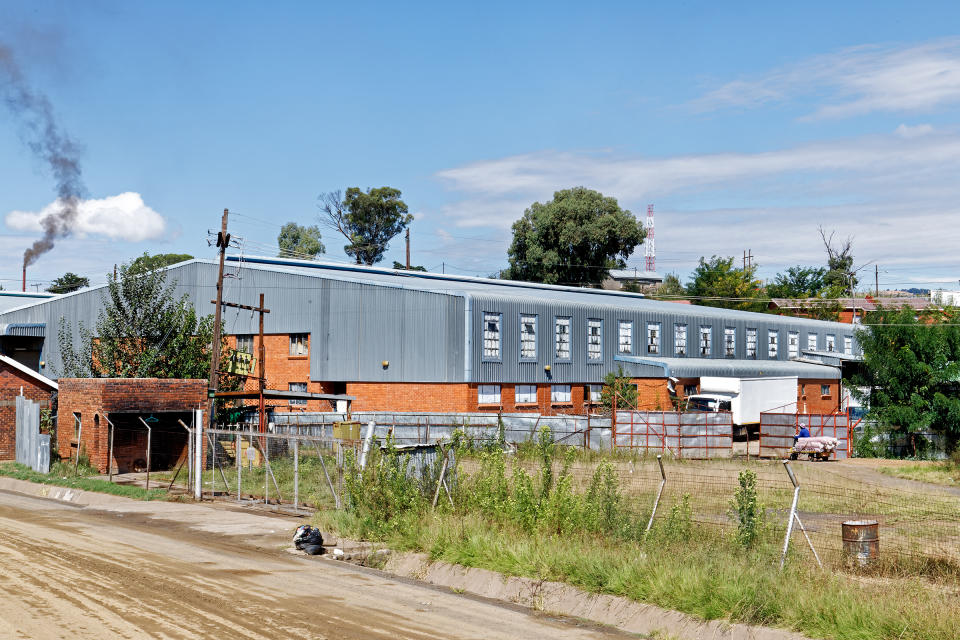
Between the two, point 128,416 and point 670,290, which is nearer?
point 128,416

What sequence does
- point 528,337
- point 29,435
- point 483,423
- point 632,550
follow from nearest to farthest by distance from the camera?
point 632,550 < point 29,435 < point 483,423 < point 528,337

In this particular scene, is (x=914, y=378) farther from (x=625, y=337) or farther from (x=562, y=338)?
(x=562, y=338)

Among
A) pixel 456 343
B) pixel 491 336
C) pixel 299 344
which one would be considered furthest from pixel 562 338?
pixel 299 344

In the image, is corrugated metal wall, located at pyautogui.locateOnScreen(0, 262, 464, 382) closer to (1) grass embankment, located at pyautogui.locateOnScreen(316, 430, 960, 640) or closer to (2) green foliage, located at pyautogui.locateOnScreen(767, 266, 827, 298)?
(1) grass embankment, located at pyautogui.locateOnScreen(316, 430, 960, 640)

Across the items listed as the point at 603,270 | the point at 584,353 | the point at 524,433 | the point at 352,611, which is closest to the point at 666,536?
the point at 352,611

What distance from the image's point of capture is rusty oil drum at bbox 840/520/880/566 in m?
13.6

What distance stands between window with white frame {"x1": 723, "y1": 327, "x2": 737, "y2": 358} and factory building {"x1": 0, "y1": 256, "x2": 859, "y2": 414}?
63 mm

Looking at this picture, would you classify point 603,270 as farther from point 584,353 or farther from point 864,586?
point 864,586

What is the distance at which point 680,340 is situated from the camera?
5559cm

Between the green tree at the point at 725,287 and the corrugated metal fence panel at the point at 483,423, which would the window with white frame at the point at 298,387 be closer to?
the corrugated metal fence panel at the point at 483,423

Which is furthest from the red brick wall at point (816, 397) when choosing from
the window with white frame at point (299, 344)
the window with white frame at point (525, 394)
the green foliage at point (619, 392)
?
the window with white frame at point (299, 344)

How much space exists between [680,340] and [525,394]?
13.7 m

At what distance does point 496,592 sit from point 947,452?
3367 cm

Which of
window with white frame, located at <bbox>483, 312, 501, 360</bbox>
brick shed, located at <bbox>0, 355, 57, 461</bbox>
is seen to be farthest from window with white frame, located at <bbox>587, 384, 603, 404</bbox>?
brick shed, located at <bbox>0, 355, 57, 461</bbox>
